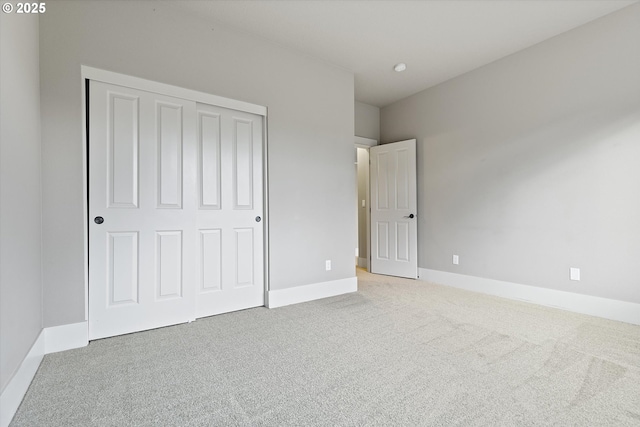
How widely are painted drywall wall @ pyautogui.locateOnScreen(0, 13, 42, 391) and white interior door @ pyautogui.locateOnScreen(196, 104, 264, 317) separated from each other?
110cm

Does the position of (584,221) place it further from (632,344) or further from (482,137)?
(482,137)

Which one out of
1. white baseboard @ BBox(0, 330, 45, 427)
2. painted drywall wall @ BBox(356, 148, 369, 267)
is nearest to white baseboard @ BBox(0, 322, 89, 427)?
white baseboard @ BBox(0, 330, 45, 427)

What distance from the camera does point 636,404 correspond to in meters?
1.47

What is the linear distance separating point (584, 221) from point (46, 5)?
483cm

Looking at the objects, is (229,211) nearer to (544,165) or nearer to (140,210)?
(140,210)

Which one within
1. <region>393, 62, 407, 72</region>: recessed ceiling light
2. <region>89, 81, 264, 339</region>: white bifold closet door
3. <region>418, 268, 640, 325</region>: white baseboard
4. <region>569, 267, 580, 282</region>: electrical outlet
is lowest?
<region>418, 268, 640, 325</region>: white baseboard

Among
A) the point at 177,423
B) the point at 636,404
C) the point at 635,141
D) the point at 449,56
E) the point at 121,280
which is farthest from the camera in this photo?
the point at 449,56

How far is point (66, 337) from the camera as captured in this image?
2102mm

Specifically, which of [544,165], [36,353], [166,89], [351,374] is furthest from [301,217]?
[544,165]

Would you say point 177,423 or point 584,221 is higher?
point 584,221

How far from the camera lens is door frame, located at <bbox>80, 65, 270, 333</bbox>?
2193mm

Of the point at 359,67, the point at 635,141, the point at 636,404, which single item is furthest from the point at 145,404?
the point at 635,141

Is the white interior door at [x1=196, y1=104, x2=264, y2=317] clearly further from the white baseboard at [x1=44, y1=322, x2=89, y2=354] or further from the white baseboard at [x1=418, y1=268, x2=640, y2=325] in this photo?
the white baseboard at [x1=418, y1=268, x2=640, y2=325]

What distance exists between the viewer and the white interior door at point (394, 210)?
436cm
